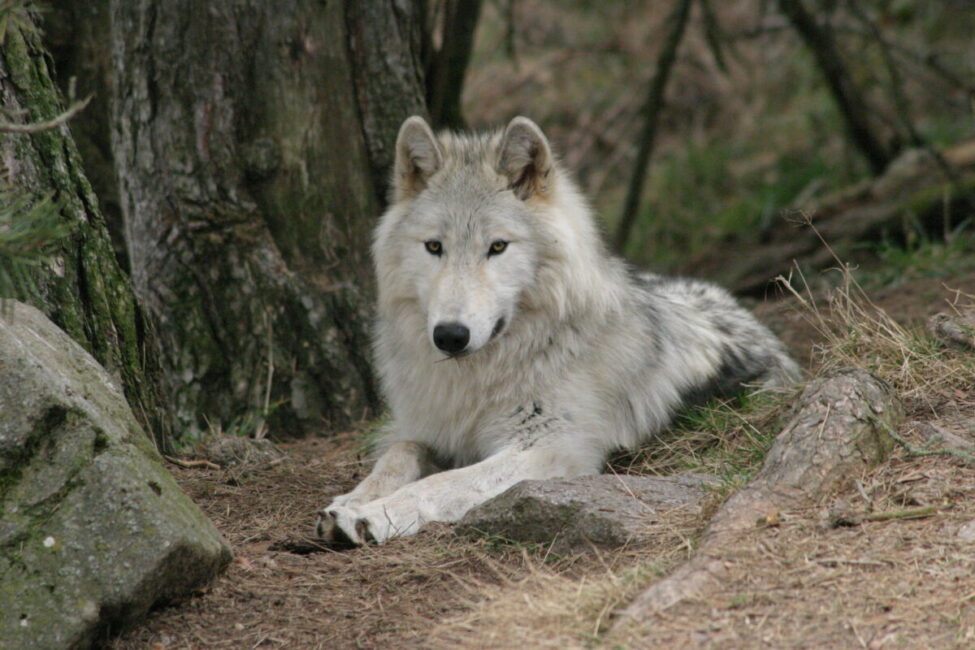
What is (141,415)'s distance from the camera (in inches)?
178

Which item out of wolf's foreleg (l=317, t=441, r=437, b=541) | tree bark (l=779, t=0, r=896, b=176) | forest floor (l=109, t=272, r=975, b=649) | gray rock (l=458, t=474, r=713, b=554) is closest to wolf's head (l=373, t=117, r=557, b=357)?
wolf's foreleg (l=317, t=441, r=437, b=541)

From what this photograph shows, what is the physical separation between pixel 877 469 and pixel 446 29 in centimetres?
453

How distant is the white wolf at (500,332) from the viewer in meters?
4.34

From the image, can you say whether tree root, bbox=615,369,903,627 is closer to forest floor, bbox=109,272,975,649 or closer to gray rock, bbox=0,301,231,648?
forest floor, bbox=109,272,975,649

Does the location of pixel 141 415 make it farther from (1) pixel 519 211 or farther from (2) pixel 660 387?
(2) pixel 660 387

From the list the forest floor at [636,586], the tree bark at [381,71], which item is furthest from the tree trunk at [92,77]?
the forest floor at [636,586]

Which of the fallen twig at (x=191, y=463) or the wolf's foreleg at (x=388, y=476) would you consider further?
the fallen twig at (x=191, y=463)

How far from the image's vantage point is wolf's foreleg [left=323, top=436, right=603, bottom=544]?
396cm

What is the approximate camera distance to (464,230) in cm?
445

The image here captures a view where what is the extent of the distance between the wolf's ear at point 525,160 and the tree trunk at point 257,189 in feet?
4.59

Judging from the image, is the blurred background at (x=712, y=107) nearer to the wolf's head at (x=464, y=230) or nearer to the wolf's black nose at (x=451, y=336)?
the wolf's head at (x=464, y=230)

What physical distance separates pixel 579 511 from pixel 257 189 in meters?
2.83

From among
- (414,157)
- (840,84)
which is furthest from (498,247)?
(840,84)

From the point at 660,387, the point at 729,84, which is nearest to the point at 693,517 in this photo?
the point at 660,387
